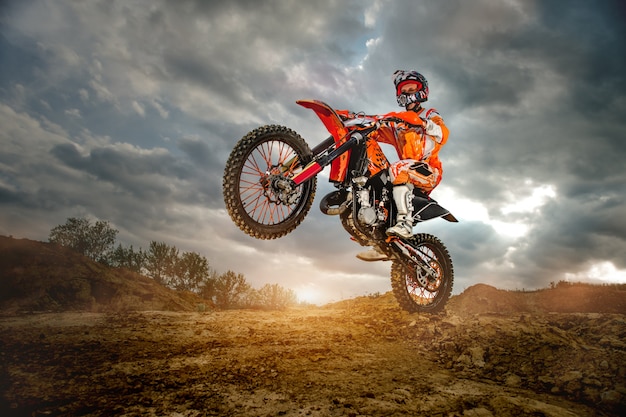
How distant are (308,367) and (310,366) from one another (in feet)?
0.15

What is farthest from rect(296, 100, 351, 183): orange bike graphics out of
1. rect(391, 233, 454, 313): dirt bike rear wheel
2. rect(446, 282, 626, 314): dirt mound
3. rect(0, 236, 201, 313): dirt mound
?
rect(0, 236, 201, 313): dirt mound

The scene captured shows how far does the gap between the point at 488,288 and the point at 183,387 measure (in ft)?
36.3

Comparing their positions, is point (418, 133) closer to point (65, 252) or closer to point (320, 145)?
point (320, 145)

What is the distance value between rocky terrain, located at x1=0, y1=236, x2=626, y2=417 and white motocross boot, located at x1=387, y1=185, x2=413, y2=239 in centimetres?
177

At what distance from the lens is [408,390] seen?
11.5ft

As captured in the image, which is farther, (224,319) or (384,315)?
(384,315)

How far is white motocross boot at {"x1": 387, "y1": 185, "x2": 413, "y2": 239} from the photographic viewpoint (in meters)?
6.61

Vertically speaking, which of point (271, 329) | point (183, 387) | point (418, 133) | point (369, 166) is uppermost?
point (418, 133)

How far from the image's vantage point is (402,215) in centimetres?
666

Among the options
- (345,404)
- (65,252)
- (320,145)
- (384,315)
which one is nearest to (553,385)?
(345,404)

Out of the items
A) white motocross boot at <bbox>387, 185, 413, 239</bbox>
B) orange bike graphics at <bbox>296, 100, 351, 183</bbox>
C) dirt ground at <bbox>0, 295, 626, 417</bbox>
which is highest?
orange bike graphics at <bbox>296, 100, 351, 183</bbox>

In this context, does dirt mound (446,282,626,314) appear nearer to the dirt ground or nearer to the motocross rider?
the dirt ground

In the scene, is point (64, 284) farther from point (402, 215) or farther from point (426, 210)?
point (426, 210)

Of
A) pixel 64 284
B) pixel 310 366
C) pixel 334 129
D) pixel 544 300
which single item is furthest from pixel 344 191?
pixel 64 284
